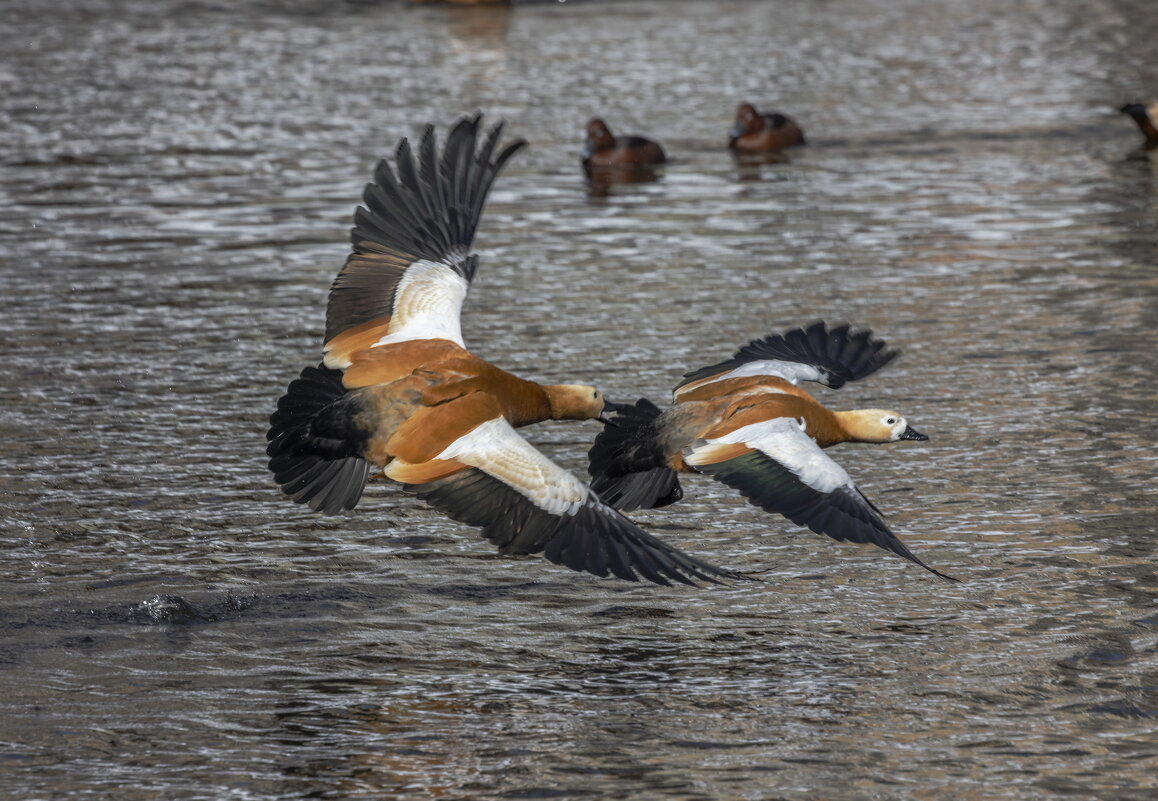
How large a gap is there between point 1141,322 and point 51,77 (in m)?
A: 18.6

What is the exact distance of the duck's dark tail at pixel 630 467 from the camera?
7523mm

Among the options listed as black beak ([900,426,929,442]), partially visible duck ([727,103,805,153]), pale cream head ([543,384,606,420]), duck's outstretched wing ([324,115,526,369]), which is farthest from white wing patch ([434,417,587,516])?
partially visible duck ([727,103,805,153])

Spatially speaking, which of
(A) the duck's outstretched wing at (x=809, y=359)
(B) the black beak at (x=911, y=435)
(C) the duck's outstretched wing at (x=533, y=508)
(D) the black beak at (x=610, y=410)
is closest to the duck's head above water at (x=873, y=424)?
(B) the black beak at (x=911, y=435)

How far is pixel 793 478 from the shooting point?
6938 millimetres

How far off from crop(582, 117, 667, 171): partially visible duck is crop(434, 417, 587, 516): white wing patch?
1149 cm

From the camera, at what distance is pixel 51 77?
86.7 ft

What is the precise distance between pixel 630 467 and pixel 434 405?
87 centimetres

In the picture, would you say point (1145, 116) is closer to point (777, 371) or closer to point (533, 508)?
point (777, 371)

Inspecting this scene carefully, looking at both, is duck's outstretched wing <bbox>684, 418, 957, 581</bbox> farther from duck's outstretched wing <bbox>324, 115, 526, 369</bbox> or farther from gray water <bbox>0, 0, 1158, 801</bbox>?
duck's outstretched wing <bbox>324, 115, 526, 369</bbox>

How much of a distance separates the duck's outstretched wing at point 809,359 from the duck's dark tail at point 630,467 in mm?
320

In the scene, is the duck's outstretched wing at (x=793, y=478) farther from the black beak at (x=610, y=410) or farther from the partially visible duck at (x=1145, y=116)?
the partially visible duck at (x=1145, y=116)

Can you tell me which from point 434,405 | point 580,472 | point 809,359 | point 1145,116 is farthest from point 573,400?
point 1145,116

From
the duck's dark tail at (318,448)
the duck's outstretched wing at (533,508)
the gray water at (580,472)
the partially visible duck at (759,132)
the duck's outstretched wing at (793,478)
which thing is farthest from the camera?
the partially visible duck at (759,132)

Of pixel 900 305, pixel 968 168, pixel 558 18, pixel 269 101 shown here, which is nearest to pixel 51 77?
pixel 269 101
